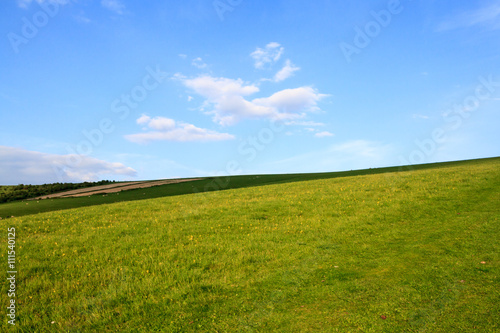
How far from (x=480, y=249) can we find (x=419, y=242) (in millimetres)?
2318

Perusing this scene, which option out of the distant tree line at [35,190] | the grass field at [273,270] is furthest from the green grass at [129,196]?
the grass field at [273,270]

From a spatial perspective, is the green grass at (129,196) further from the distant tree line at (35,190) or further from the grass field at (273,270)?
the grass field at (273,270)

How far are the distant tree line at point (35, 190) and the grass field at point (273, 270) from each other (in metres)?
42.4

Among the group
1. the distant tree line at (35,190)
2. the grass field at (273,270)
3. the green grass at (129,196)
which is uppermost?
the distant tree line at (35,190)

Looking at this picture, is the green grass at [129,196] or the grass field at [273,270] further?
the green grass at [129,196]

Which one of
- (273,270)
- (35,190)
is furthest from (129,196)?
(273,270)

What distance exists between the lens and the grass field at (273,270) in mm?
8312

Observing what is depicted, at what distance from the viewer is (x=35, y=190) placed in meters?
61.1

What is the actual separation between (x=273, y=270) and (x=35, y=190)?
6961 centimetres

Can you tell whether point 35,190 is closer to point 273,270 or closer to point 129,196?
point 129,196

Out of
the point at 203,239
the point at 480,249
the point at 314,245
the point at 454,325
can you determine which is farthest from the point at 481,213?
the point at 203,239

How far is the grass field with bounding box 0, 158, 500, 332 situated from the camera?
27.3 ft

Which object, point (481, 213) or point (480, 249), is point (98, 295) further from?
point (481, 213)

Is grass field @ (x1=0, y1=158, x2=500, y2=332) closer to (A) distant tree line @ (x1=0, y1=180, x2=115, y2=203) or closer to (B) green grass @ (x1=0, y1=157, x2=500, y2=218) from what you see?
(B) green grass @ (x1=0, y1=157, x2=500, y2=218)
